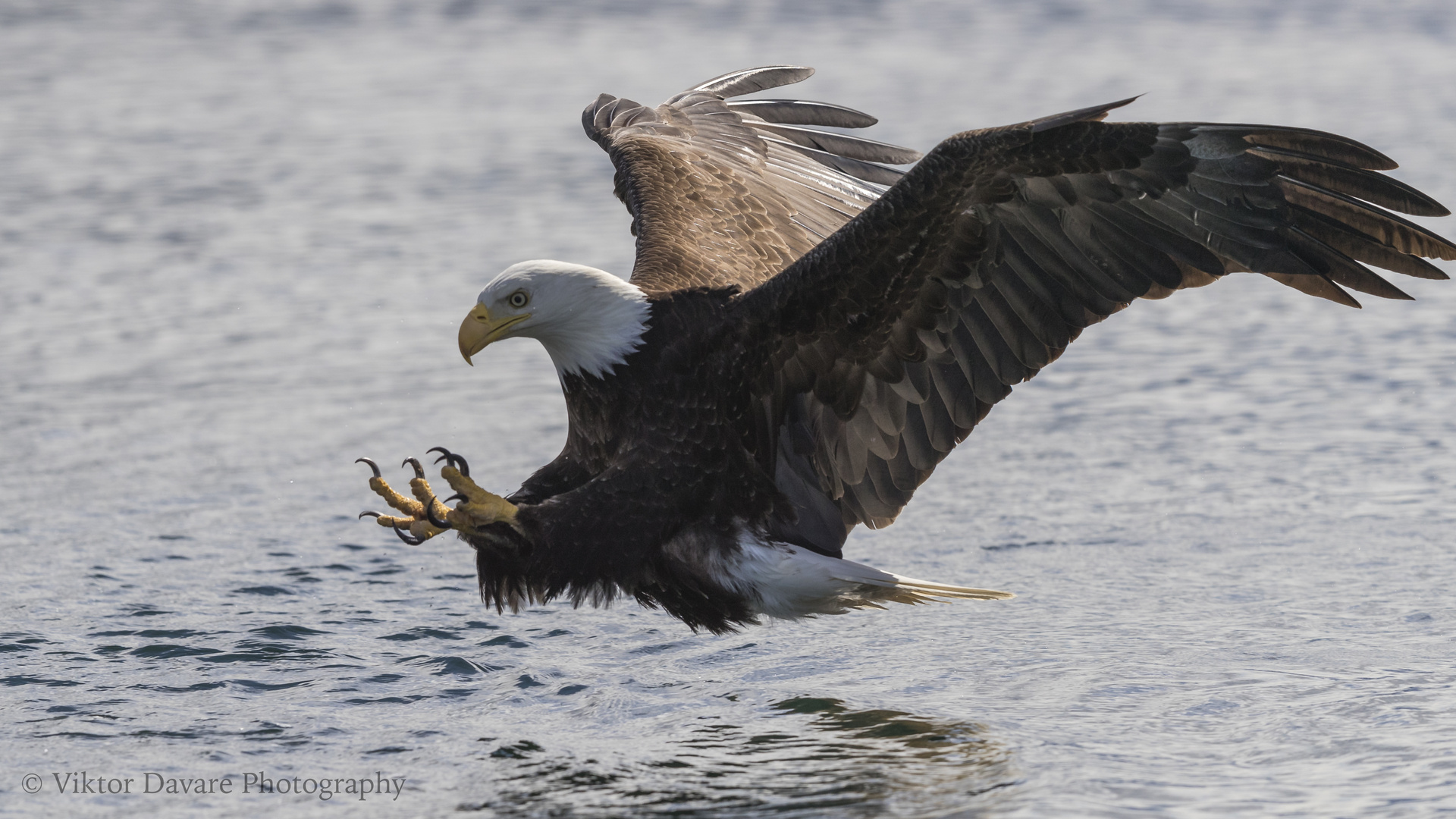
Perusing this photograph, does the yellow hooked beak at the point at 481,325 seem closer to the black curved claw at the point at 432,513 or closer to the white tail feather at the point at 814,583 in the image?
the black curved claw at the point at 432,513

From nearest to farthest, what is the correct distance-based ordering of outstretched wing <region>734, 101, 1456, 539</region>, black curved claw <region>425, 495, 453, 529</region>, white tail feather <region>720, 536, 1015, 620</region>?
outstretched wing <region>734, 101, 1456, 539</region>
white tail feather <region>720, 536, 1015, 620</region>
black curved claw <region>425, 495, 453, 529</region>

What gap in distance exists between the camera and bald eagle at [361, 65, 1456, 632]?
414cm

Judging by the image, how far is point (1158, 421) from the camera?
6.86 m

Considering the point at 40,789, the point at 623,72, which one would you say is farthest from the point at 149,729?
the point at 623,72

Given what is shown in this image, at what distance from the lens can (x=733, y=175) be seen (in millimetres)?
6094

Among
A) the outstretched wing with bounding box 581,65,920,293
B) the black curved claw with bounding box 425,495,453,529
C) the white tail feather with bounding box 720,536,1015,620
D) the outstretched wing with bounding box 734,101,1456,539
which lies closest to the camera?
the outstretched wing with bounding box 734,101,1456,539

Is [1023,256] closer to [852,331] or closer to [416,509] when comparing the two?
[852,331]

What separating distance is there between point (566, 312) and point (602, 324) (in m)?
0.10

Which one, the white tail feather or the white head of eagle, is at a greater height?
the white head of eagle

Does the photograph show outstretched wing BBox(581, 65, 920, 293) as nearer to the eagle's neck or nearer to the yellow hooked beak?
the eagle's neck

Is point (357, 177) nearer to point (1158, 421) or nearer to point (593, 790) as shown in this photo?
point (1158, 421)

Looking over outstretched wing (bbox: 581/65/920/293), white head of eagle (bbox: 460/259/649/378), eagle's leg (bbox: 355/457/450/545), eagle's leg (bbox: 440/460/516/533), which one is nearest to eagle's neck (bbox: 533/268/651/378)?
white head of eagle (bbox: 460/259/649/378)

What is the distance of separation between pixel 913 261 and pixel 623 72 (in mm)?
9177

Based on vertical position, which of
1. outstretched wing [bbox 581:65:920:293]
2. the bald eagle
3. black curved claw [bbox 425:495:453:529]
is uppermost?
outstretched wing [bbox 581:65:920:293]
